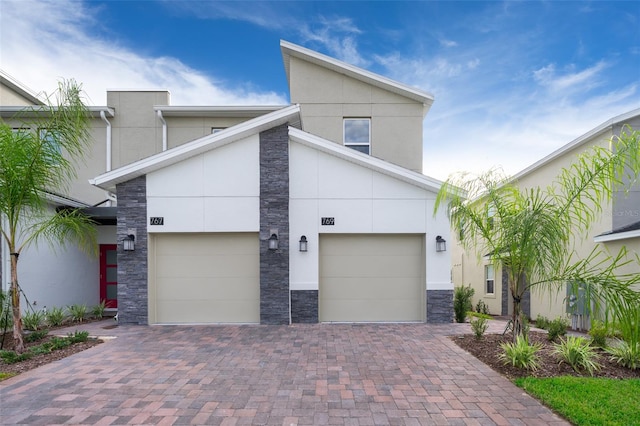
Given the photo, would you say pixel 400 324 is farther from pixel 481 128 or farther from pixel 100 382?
pixel 481 128

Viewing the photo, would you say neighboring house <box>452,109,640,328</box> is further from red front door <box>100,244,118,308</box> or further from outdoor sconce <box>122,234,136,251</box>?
red front door <box>100,244,118,308</box>

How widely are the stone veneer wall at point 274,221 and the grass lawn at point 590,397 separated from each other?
5.37 meters

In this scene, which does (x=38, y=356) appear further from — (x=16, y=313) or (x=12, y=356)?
(x=16, y=313)

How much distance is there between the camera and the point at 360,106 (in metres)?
11.7

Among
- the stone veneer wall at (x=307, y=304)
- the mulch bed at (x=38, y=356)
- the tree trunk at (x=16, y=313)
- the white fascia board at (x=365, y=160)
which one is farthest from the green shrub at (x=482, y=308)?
the tree trunk at (x=16, y=313)

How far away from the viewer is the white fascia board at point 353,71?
11375 millimetres

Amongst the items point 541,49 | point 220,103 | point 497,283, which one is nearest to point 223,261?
point 220,103

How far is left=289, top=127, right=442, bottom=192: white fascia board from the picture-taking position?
8328mm

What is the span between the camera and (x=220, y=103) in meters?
11.9

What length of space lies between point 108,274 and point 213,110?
6.75 metres

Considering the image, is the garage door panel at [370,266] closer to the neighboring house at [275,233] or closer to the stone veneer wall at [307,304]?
the neighboring house at [275,233]

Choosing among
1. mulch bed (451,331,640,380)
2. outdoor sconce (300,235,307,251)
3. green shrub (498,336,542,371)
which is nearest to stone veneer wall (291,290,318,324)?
outdoor sconce (300,235,307,251)

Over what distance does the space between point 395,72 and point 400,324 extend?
11.3 m

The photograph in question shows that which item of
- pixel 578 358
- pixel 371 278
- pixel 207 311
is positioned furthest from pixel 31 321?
pixel 578 358
